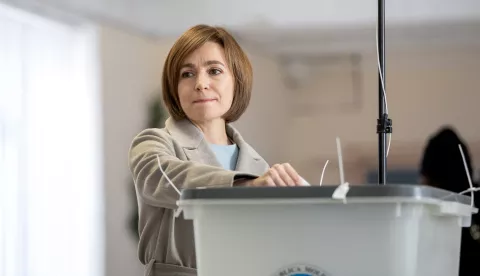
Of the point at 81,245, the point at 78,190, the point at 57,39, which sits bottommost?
the point at 81,245

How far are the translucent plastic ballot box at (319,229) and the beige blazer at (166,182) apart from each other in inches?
5.8

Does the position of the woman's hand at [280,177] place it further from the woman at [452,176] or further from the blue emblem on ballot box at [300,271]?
the woman at [452,176]

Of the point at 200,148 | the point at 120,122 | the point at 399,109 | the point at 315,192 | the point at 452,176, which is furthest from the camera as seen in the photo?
the point at 399,109

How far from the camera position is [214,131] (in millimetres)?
1236

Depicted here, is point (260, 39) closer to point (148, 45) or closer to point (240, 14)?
point (240, 14)

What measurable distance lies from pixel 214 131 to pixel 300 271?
0.50 m

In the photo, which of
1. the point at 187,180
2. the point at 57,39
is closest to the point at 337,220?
the point at 187,180

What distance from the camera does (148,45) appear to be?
4.70m

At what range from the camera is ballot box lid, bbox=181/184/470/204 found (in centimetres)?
71

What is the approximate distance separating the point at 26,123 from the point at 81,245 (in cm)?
72

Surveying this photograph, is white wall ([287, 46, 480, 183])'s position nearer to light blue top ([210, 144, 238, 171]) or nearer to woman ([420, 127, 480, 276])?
woman ([420, 127, 480, 276])

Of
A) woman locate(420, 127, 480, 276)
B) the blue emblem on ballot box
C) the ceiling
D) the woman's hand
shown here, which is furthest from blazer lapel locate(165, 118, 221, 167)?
the ceiling

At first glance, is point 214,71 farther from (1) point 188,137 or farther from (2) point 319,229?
(2) point 319,229

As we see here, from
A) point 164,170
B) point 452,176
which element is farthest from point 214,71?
point 452,176
